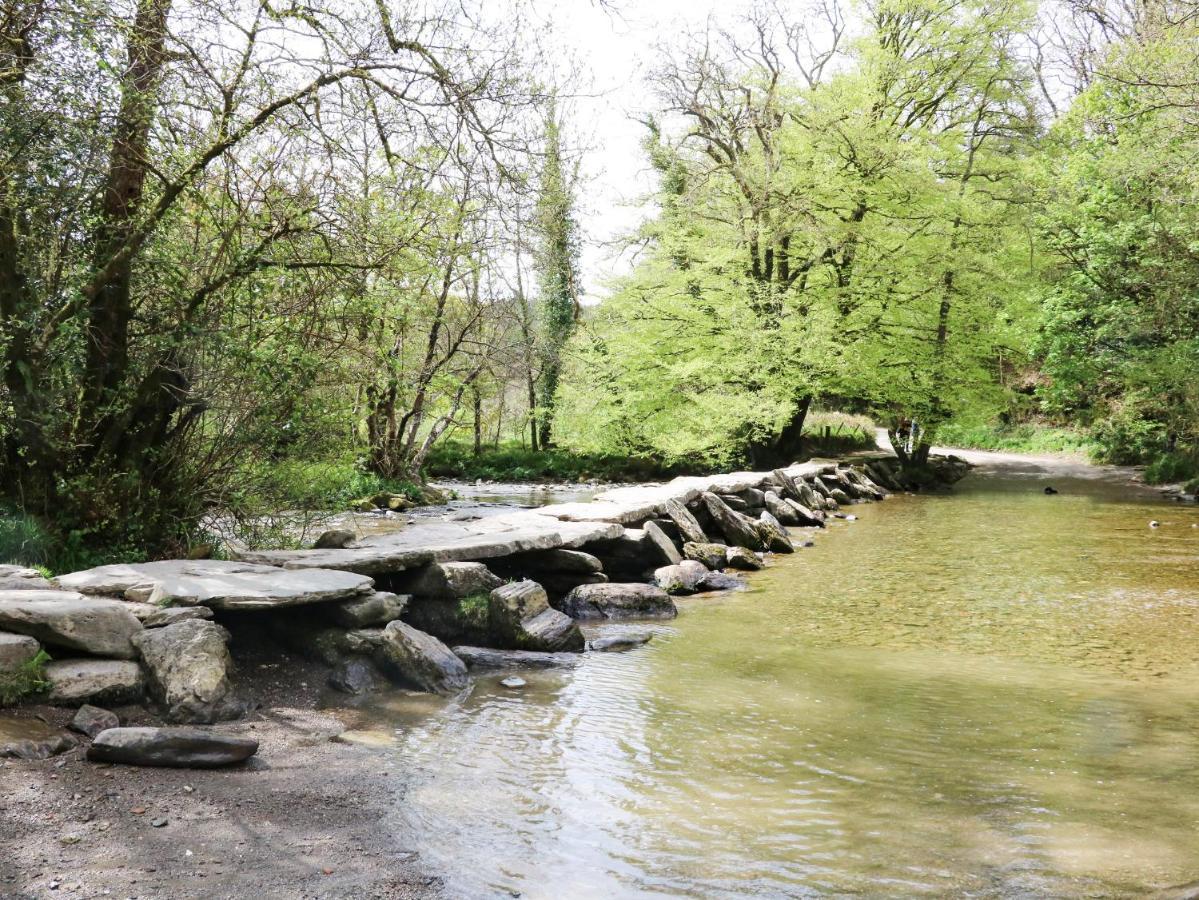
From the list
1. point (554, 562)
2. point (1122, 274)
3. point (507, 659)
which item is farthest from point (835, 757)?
point (1122, 274)

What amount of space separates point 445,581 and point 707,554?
4702 mm

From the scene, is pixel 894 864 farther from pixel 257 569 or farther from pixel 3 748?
pixel 257 569

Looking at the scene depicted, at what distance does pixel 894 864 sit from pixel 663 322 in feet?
60.3

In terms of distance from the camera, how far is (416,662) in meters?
6.02

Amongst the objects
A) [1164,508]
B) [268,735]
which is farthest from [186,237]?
[1164,508]

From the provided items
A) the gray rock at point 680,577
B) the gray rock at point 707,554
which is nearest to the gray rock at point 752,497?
the gray rock at point 707,554

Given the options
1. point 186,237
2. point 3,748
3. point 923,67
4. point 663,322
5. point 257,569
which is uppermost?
point 923,67

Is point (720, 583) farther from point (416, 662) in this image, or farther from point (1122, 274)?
point (1122, 274)

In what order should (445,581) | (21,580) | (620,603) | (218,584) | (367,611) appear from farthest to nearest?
1. (620,603)
2. (445,581)
3. (367,611)
4. (218,584)
5. (21,580)

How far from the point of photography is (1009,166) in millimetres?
22188

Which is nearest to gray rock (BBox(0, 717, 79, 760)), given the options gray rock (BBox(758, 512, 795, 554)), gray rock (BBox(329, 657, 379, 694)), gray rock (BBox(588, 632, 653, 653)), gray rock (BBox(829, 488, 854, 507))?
gray rock (BBox(329, 657, 379, 694))

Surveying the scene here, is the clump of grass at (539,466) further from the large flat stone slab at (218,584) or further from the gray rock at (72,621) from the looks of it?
the gray rock at (72,621)

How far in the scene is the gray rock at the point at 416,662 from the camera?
5.98m

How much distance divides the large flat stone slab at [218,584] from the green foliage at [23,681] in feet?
2.88
